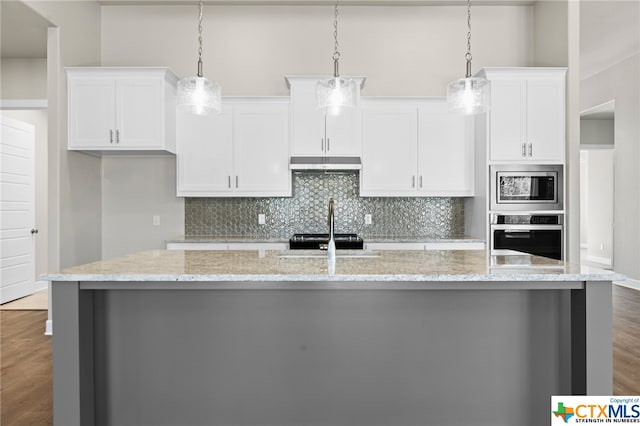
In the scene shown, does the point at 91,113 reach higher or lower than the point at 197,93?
higher

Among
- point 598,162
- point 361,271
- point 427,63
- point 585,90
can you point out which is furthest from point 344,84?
point 598,162

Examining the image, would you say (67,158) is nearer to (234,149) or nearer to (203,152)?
(203,152)

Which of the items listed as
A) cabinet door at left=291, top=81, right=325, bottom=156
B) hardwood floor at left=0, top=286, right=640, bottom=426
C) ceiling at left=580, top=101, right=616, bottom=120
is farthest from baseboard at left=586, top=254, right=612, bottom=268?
cabinet door at left=291, top=81, right=325, bottom=156

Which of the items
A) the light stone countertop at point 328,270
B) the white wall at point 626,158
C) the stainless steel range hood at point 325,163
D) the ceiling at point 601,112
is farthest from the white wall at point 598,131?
the light stone countertop at point 328,270

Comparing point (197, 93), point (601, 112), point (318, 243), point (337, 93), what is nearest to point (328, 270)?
point (337, 93)

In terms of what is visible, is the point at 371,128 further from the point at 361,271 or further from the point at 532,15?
the point at 361,271

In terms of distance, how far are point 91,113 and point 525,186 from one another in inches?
172

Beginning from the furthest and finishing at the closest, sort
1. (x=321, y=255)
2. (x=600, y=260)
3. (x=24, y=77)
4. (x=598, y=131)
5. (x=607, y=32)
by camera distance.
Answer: (x=600, y=260)
(x=598, y=131)
(x=607, y=32)
(x=24, y=77)
(x=321, y=255)

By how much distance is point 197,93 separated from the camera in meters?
2.58

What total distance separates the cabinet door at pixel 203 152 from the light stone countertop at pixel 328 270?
221 centimetres

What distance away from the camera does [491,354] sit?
2.27 meters

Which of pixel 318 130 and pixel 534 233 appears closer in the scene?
pixel 534 233

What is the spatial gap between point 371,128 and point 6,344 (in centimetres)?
403

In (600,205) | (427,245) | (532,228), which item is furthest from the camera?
(600,205)
